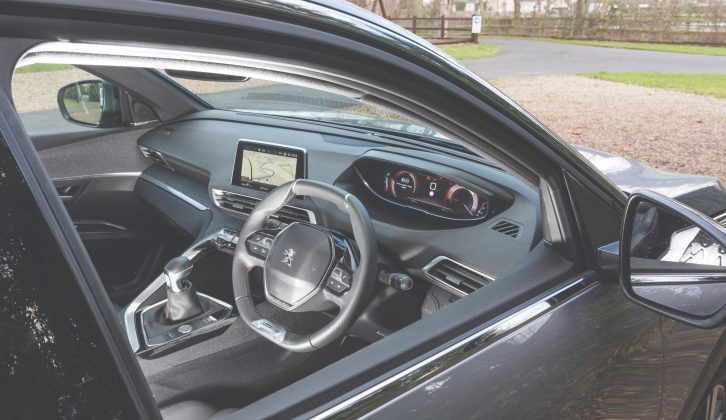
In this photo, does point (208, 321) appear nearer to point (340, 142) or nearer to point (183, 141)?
point (340, 142)

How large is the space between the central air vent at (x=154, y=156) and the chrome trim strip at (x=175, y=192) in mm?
99

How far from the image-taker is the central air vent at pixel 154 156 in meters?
3.36

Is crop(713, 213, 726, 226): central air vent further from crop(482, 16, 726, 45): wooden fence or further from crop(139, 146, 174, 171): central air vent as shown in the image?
crop(482, 16, 726, 45): wooden fence

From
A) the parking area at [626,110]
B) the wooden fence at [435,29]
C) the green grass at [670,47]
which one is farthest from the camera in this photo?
the wooden fence at [435,29]

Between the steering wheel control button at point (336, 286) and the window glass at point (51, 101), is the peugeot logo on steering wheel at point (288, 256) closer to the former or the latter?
the steering wheel control button at point (336, 286)

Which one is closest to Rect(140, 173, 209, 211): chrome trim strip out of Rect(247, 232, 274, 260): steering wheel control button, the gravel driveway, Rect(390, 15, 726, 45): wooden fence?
Rect(247, 232, 274, 260): steering wheel control button

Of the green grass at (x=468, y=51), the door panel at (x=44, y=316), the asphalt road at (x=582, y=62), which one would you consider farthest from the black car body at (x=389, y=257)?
the green grass at (x=468, y=51)

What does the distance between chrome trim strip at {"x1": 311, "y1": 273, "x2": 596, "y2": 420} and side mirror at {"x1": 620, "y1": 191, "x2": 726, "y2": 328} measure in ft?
0.43

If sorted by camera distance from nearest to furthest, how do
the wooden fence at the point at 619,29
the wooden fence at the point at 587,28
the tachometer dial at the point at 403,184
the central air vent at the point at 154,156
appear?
the tachometer dial at the point at 403,184 < the central air vent at the point at 154,156 < the wooden fence at the point at 587,28 < the wooden fence at the point at 619,29

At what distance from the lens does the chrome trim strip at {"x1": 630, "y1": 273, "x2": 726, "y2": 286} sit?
1.31 m

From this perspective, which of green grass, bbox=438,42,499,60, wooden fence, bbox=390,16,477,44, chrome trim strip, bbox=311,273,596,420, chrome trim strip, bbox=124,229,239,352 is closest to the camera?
chrome trim strip, bbox=311,273,596,420

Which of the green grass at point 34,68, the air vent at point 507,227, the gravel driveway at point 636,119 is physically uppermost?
the green grass at point 34,68

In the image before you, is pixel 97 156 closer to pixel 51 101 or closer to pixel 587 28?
pixel 51 101

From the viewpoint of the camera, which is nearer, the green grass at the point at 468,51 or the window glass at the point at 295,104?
the window glass at the point at 295,104
